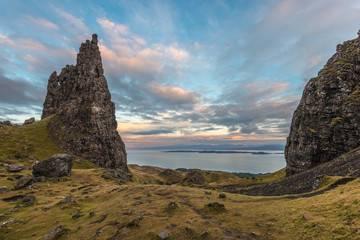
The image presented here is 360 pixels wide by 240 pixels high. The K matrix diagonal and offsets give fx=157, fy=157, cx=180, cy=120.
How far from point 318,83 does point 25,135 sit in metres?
190

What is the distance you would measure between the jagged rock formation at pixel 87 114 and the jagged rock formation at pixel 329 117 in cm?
11561

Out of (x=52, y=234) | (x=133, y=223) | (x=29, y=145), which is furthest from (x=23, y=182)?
(x=29, y=145)

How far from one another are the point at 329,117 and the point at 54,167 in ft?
393

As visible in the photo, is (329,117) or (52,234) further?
(329,117)

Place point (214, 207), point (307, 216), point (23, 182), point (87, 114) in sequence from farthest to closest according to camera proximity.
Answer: point (87, 114)
point (23, 182)
point (214, 207)
point (307, 216)

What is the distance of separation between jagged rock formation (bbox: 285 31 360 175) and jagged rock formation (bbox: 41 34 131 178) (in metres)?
116

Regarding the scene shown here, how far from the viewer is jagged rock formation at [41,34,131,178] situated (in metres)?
126

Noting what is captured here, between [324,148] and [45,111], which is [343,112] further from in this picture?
[45,111]

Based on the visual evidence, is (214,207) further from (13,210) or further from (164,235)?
(13,210)

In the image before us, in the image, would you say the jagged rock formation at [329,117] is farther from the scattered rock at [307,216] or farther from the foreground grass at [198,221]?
the scattered rock at [307,216]

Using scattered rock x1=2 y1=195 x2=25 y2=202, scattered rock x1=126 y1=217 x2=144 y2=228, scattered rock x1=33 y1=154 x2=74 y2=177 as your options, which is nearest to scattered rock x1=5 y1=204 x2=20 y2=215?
scattered rock x1=2 y1=195 x2=25 y2=202

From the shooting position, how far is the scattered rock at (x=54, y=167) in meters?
52.6

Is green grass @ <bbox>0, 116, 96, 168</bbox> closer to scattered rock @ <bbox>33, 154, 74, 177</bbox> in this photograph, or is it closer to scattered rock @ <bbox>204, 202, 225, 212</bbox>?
scattered rock @ <bbox>33, 154, 74, 177</bbox>

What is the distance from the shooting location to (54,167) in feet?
181
